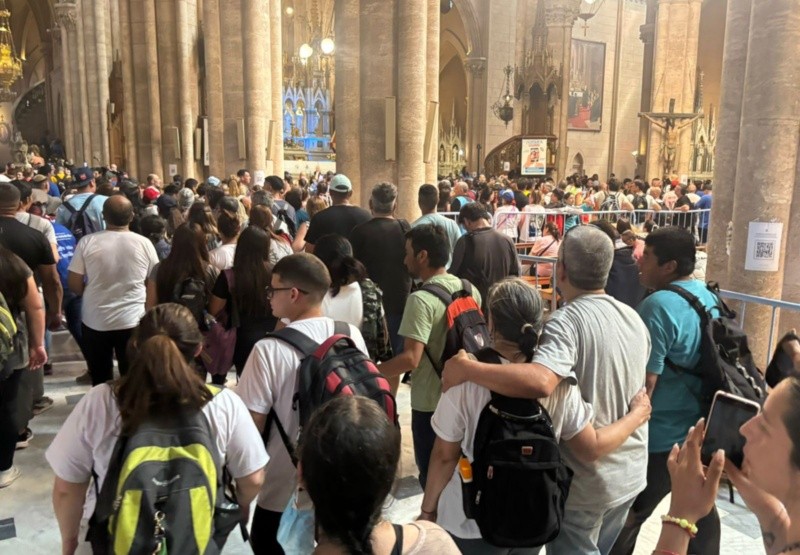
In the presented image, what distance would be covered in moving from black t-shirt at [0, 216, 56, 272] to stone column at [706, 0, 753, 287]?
6456 mm

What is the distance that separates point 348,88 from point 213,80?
24.5 feet

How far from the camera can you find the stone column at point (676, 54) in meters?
20.9

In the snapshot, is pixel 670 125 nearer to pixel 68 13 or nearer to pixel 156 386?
pixel 156 386

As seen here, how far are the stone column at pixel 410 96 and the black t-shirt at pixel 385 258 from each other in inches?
112

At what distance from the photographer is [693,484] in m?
1.53

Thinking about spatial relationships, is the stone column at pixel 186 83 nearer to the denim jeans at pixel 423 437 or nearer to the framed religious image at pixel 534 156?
the framed religious image at pixel 534 156

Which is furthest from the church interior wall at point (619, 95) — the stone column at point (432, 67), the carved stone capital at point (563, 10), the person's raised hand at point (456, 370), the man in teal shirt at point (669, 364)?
the person's raised hand at point (456, 370)

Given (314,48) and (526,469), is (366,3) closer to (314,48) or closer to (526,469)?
(526,469)

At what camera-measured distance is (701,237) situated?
1345cm

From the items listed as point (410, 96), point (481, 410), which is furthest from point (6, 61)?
point (481, 410)

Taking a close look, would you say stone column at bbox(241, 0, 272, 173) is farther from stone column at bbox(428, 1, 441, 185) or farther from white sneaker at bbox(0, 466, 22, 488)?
white sneaker at bbox(0, 466, 22, 488)

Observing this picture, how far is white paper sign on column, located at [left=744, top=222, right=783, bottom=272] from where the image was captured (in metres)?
6.40

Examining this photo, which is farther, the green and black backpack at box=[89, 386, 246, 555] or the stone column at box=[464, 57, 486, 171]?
the stone column at box=[464, 57, 486, 171]

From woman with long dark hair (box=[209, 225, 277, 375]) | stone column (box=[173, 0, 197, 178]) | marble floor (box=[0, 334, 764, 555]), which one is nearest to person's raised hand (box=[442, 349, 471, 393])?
marble floor (box=[0, 334, 764, 555])
